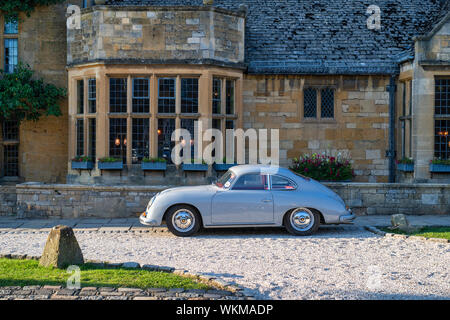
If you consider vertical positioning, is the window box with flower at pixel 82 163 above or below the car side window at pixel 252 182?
above

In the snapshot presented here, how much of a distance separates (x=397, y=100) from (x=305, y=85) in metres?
2.65

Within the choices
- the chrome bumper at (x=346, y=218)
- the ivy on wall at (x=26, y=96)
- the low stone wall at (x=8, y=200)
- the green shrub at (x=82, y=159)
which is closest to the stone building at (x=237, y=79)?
the green shrub at (x=82, y=159)

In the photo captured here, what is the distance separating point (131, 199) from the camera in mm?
13828

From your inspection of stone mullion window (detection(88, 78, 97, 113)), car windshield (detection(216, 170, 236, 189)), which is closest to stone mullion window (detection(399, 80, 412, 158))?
car windshield (detection(216, 170, 236, 189))

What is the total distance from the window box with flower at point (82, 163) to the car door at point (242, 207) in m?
5.30

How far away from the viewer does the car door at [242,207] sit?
37.7 ft

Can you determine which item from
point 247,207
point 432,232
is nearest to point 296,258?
point 247,207

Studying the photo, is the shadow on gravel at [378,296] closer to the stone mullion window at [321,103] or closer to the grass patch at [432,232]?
the grass patch at [432,232]

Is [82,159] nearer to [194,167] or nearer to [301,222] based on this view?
[194,167]

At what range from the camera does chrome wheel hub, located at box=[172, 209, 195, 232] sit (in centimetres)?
1151

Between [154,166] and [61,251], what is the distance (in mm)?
7196

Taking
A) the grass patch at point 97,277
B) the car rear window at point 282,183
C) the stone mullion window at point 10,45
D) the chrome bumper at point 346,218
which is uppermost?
the stone mullion window at point 10,45

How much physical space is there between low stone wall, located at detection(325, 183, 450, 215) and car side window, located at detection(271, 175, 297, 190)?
8.89ft

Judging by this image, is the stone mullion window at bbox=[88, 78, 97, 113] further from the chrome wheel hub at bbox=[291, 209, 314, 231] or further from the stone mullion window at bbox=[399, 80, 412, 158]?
the stone mullion window at bbox=[399, 80, 412, 158]
